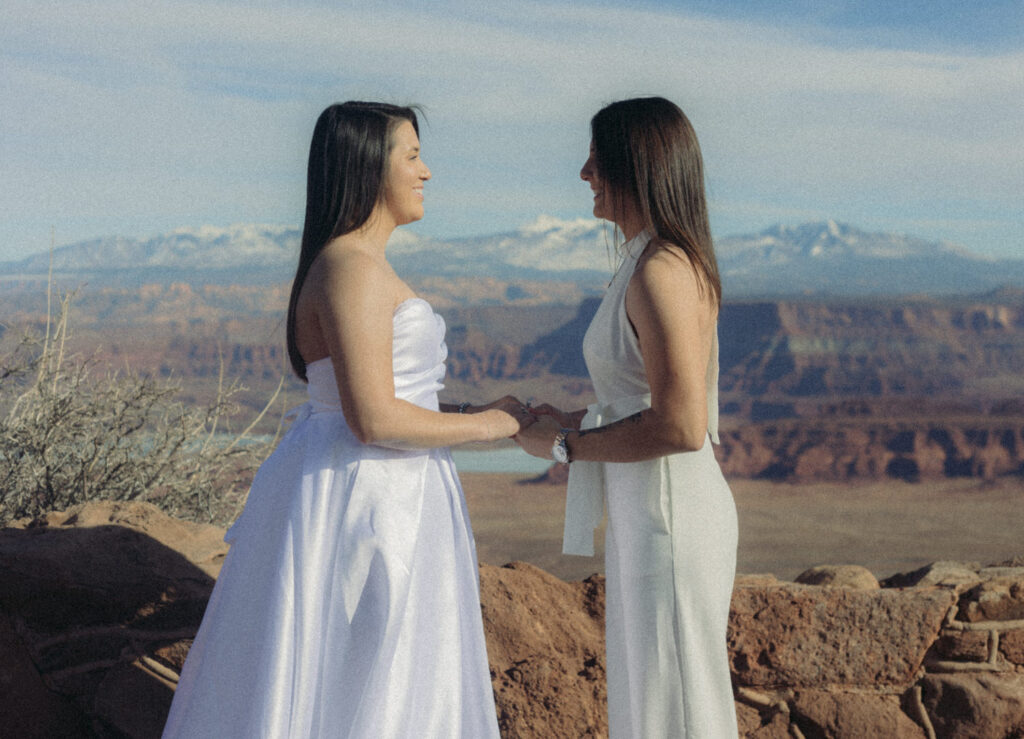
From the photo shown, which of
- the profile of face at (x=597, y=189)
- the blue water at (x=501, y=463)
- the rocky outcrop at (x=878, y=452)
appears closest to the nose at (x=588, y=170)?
the profile of face at (x=597, y=189)

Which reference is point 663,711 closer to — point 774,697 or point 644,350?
point 644,350

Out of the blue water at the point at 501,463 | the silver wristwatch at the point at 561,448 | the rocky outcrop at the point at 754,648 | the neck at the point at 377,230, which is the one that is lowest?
the blue water at the point at 501,463

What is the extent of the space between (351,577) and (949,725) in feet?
7.21

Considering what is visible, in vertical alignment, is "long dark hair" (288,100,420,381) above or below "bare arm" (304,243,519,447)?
above

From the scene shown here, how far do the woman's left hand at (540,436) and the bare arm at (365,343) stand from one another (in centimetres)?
28

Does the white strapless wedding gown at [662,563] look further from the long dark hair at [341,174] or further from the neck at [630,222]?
the long dark hair at [341,174]

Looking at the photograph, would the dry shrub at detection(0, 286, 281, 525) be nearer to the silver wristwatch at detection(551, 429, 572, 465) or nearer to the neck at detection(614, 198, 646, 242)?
the silver wristwatch at detection(551, 429, 572, 465)

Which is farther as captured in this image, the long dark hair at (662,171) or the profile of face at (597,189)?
the profile of face at (597,189)

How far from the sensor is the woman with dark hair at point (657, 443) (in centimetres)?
206

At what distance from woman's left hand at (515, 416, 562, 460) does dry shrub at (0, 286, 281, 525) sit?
342cm

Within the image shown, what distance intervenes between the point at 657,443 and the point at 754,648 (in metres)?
1.49

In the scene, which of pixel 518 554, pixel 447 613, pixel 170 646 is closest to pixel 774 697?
pixel 447 613

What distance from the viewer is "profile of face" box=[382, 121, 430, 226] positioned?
2256mm

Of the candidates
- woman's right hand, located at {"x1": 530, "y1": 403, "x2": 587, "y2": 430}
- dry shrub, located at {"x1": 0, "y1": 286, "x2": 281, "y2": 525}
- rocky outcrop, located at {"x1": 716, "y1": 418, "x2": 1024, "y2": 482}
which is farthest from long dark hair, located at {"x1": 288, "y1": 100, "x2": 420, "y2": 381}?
rocky outcrop, located at {"x1": 716, "y1": 418, "x2": 1024, "y2": 482}
